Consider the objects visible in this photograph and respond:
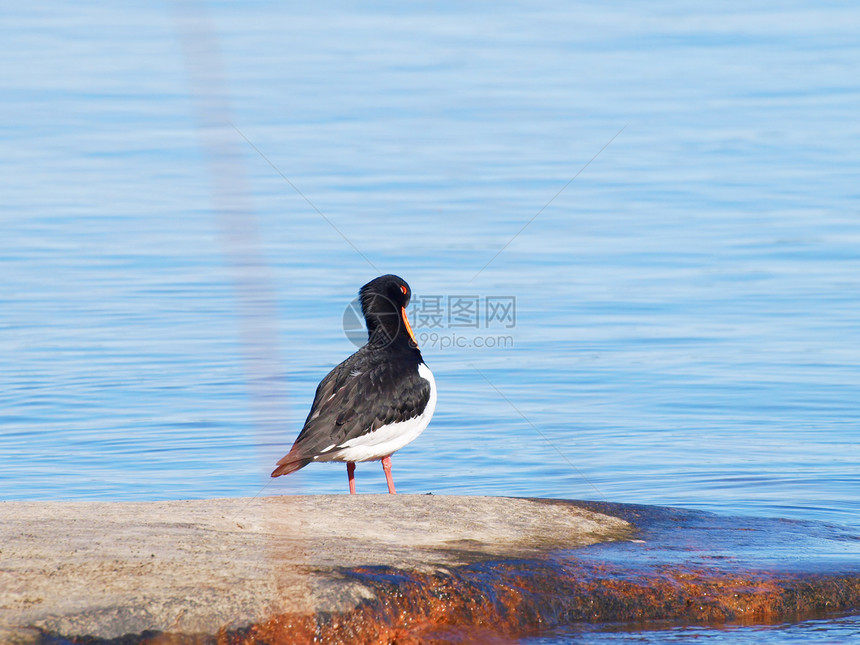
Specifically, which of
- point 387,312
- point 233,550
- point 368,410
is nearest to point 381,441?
point 368,410

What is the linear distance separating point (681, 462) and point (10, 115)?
2100 centimetres

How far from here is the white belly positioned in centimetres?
712

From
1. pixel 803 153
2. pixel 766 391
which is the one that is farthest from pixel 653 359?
pixel 803 153

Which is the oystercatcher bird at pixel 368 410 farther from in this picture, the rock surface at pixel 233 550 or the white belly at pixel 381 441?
the rock surface at pixel 233 550

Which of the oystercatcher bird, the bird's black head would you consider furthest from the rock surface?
the bird's black head

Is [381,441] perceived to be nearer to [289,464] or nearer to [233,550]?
[289,464]

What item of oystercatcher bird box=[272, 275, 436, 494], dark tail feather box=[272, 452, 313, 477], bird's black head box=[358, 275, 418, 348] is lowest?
dark tail feather box=[272, 452, 313, 477]

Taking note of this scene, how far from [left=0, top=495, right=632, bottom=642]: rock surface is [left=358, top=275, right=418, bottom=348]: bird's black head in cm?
199

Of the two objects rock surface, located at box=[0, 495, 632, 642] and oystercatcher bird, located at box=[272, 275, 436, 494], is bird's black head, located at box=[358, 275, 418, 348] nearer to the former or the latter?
oystercatcher bird, located at box=[272, 275, 436, 494]

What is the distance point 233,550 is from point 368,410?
2309mm

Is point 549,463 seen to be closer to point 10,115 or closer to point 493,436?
point 493,436

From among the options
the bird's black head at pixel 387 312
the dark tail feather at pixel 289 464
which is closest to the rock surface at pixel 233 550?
the dark tail feather at pixel 289 464

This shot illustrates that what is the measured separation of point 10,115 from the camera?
85.3 ft

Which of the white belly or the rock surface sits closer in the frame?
the rock surface
